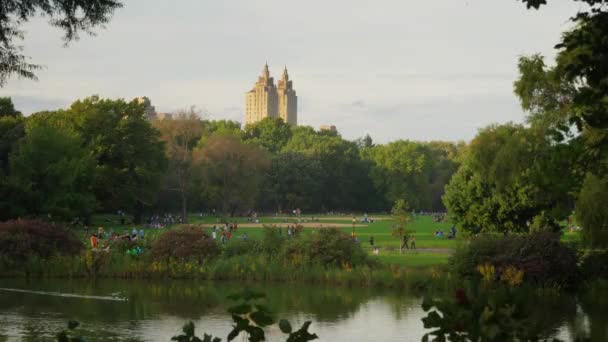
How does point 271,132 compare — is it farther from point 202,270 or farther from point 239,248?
point 202,270

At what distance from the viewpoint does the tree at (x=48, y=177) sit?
60031 mm

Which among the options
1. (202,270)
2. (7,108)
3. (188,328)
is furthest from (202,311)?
(7,108)

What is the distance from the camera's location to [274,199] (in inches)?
4852

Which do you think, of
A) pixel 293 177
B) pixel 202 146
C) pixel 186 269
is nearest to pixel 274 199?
pixel 293 177

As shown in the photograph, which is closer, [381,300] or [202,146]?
[381,300]

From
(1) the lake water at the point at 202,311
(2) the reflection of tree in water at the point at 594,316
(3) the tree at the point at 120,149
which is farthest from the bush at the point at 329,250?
(3) the tree at the point at 120,149

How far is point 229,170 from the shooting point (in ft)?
331

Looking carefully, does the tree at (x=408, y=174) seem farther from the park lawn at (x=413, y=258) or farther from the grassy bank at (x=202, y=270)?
the grassy bank at (x=202, y=270)

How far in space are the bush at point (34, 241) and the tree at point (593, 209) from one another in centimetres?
2280

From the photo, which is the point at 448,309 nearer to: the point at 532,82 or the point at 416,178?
the point at 532,82

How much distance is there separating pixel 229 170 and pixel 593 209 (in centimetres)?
7395

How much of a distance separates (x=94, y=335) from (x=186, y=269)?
14483 mm

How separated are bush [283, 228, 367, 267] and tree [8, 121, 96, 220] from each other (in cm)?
2672

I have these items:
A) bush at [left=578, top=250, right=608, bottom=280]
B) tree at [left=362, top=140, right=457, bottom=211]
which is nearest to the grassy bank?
bush at [left=578, top=250, right=608, bottom=280]
